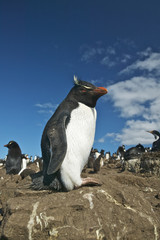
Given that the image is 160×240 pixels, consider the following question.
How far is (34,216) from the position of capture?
2865mm

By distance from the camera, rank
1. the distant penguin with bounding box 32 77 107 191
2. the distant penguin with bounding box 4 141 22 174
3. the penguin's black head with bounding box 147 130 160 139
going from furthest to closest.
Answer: the penguin's black head with bounding box 147 130 160 139 → the distant penguin with bounding box 4 141 22 174 → the distant penguin with bounding box 32 77 107 191

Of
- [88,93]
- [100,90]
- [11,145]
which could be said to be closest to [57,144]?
[88,93]

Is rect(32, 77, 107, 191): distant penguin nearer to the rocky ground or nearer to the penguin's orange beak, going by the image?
the penguin's orange beak

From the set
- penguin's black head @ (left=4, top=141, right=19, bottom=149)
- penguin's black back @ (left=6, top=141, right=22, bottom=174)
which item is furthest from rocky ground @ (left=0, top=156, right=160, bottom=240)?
penguin's black head @ (left=4, top=141, right=19, bottom=149)

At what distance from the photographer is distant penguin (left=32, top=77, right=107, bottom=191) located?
3436mm

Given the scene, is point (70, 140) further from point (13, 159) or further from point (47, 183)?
point (13, 159)

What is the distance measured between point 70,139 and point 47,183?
0.83 metres

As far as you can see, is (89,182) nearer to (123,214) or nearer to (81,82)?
(123,214)

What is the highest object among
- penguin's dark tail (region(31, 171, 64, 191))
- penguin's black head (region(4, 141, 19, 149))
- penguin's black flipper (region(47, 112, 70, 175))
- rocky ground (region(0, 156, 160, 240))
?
penguin's black head (region(4, 141, 19, 149))

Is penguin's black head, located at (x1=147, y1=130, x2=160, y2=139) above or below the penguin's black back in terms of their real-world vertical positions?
above

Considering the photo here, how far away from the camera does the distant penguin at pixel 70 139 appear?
3436 mm

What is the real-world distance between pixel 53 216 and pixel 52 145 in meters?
1.06

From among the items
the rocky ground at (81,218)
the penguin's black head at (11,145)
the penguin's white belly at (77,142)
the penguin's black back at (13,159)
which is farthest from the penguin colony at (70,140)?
the penguin's black head at (11,145)

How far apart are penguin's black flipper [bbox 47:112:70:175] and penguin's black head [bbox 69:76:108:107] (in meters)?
0.59
